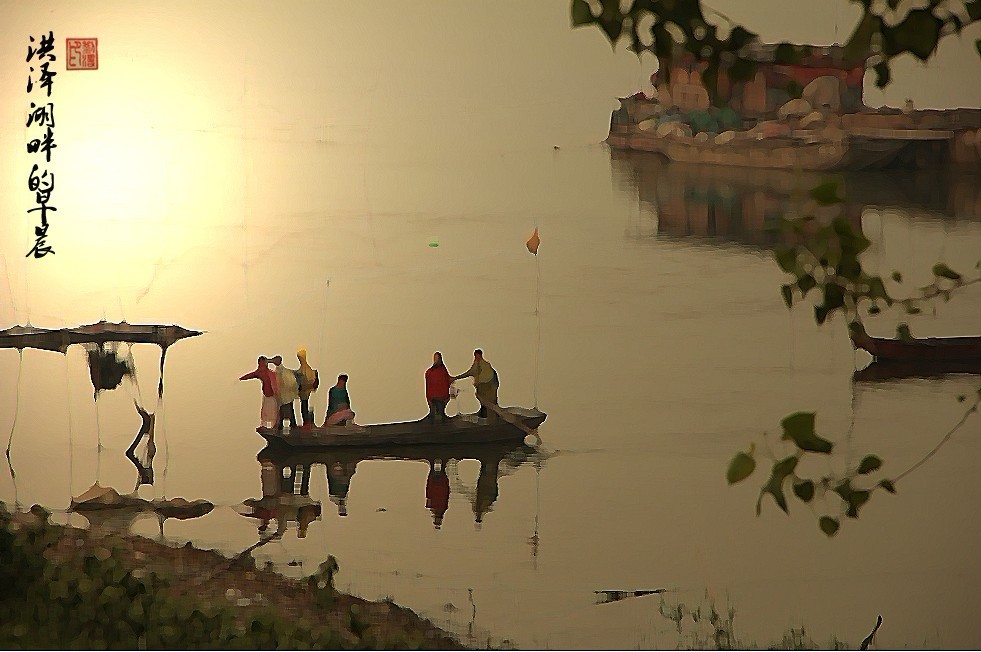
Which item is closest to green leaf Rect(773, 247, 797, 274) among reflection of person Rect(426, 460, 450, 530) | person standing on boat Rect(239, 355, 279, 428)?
reflection of person Rect(426, 460, 450, 530)

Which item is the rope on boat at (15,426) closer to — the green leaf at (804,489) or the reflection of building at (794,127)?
the reflection of building at (794,127)

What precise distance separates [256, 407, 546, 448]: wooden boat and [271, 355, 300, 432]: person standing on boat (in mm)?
33

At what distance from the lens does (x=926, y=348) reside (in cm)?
227

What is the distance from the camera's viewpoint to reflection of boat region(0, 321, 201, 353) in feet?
7.64

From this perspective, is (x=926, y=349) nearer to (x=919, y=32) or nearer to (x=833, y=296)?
(x=833, y=296)

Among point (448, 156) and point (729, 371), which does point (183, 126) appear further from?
point (729, 371)

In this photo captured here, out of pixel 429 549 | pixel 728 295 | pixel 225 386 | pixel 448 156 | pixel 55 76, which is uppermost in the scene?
pixel 55 76

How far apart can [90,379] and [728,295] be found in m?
1.55

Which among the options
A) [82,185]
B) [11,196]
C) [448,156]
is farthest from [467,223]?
[11,196]

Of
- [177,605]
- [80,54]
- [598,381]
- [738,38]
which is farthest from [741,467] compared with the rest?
[80,54]

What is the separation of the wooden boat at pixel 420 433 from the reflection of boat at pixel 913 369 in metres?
0.78

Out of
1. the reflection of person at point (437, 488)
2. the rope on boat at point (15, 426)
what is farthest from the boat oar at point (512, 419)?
the rope on boat at point (15, 426)

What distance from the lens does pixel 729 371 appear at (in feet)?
7.47

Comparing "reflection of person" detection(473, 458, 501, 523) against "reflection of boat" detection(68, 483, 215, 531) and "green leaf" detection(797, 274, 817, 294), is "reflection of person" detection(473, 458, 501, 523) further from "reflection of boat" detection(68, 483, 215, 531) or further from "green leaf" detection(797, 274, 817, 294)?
"green leaf" detection(797, 274, 817, 294)
